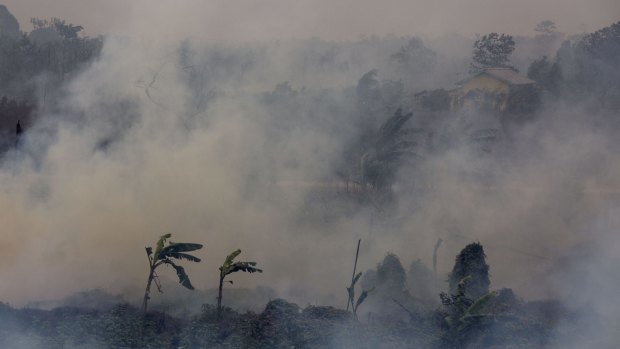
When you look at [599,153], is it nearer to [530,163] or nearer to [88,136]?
[530,163]

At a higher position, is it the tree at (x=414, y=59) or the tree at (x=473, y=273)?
the tree at (x=414, y=59)

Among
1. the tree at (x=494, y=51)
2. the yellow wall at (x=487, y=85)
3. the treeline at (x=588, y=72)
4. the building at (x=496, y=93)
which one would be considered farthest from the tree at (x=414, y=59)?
the yellow wall at (x=487, y=85)

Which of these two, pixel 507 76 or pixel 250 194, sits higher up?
pixel 507 76

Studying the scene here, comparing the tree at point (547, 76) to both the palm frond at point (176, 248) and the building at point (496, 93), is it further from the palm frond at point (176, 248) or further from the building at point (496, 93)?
the palm frond at point (176, 248)

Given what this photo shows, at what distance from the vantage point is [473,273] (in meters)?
14.1

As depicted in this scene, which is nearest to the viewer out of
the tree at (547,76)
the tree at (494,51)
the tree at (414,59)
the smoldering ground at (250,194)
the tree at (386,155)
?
the smoldering ground at (250,194)

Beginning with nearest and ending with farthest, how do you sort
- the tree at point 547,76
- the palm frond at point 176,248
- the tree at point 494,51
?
the palm frond at point 176,248 → the tree at point 547,76 → the tree at point 494,51

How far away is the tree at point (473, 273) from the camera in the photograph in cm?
1405

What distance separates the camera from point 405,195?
72.8ft

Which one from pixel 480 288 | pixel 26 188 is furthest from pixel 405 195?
pixel 26 188

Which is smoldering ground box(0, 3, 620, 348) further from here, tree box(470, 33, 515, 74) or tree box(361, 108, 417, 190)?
tree box(470, 33, 515, 74)

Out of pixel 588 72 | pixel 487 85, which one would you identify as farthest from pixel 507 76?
pixel 588 72

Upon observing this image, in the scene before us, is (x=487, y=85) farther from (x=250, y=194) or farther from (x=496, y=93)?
(x=250, y=194)

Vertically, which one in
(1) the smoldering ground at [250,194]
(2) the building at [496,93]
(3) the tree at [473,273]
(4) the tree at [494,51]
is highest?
(4) the tree at [494,51]
